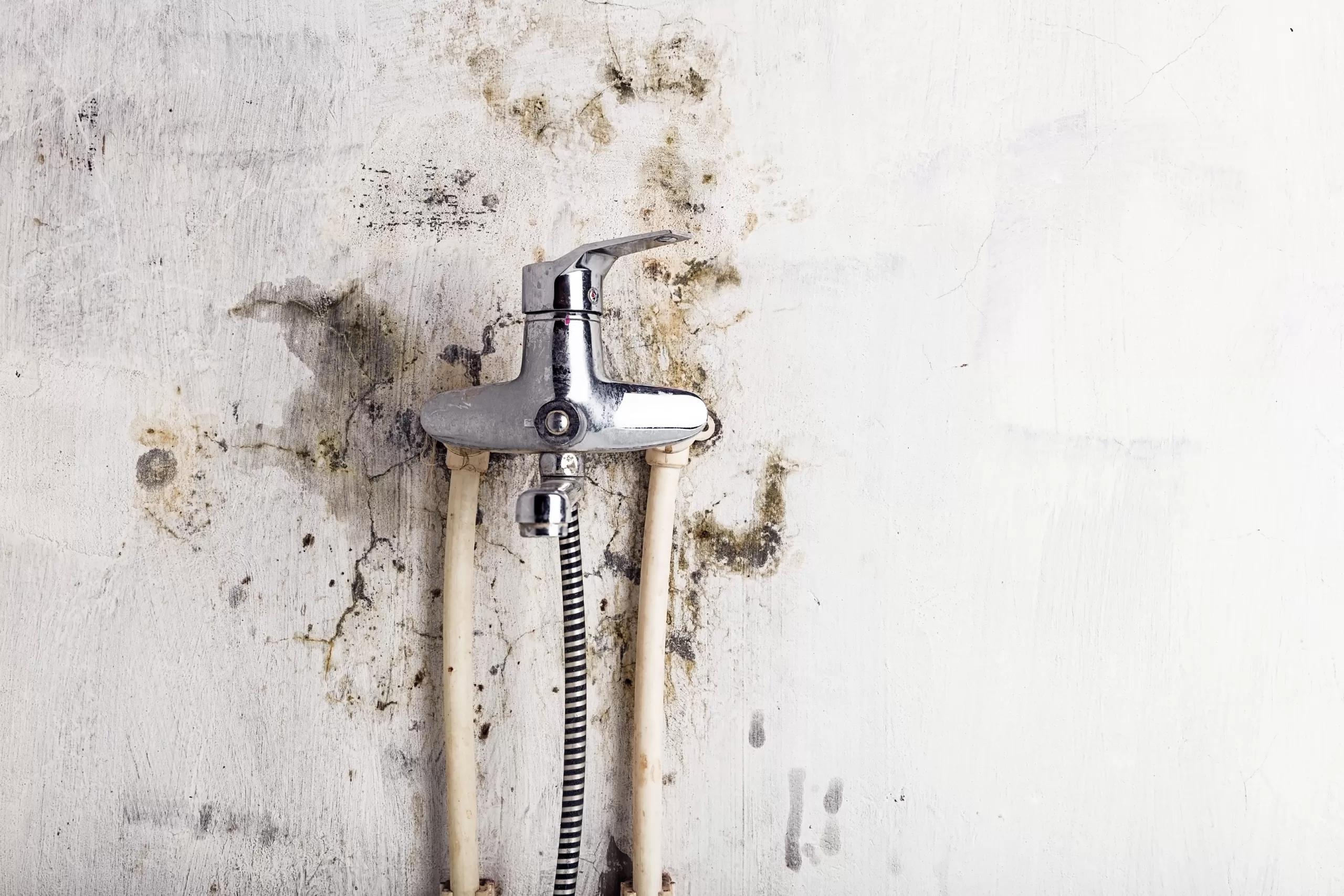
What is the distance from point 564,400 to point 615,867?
44cm

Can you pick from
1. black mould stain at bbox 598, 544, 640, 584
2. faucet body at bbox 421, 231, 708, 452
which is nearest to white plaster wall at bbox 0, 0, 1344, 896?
black mould stain at bbox 598, 544, 640, 584

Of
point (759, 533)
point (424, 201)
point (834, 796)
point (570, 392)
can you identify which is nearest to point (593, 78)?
point (424, 201)

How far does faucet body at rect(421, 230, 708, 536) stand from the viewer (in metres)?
0.65

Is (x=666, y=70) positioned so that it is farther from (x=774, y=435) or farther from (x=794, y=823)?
(x=794, y=823)

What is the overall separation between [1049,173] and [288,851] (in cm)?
93

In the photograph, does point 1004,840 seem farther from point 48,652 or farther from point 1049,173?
point 48,652

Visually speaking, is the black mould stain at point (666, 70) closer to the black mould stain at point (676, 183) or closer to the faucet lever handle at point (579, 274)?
the black mould stain at point (676, 183)

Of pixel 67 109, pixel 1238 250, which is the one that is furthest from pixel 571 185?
pixel 1238 250

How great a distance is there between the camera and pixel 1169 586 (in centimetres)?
78

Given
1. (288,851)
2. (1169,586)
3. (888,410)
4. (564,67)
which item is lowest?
(288,851)

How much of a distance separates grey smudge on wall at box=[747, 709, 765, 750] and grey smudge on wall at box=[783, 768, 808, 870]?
0.04 m

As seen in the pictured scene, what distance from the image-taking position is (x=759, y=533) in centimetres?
78

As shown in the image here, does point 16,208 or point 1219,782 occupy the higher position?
point 16,208

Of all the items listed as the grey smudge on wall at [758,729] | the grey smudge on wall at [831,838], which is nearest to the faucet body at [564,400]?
the grey smudge on wall at [758,729]
